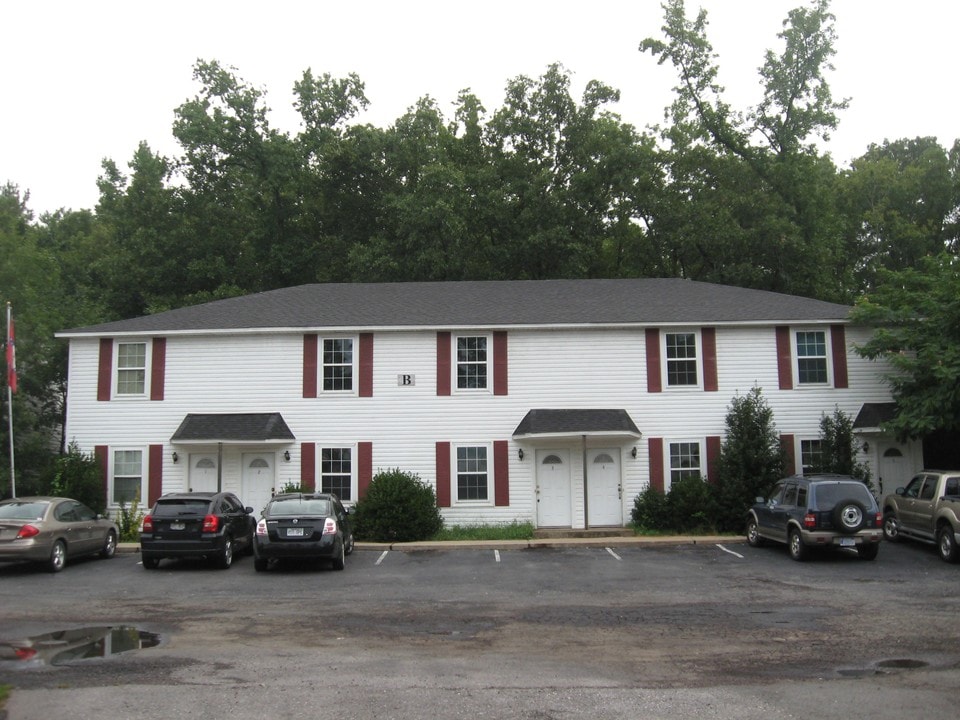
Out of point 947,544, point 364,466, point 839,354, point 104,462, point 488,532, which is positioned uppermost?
point 839,354

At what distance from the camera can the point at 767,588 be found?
586 inches

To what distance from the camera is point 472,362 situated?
79.5ft

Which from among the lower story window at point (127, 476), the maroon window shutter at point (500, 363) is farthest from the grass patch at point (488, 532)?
the lower story window at point (127, 476)

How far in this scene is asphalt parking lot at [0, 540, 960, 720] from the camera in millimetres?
7988

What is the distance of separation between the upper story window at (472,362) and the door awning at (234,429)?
16.3 feet

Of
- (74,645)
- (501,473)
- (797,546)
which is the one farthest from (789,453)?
(74,645)

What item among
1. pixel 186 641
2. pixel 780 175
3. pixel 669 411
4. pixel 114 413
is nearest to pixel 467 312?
pixel 669 411

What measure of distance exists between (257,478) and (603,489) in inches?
376

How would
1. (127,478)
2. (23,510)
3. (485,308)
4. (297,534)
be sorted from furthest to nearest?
(485,308), (127,478), (23,510), (297,534)

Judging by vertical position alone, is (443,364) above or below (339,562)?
above

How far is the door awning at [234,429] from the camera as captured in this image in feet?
74.7

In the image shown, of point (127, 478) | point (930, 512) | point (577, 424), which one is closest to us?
point (930, 512)

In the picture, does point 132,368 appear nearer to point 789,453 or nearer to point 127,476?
point 127,476

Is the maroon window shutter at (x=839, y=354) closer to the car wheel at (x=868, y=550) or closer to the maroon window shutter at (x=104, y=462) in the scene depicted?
the car wheel at (x=868, y=550)
